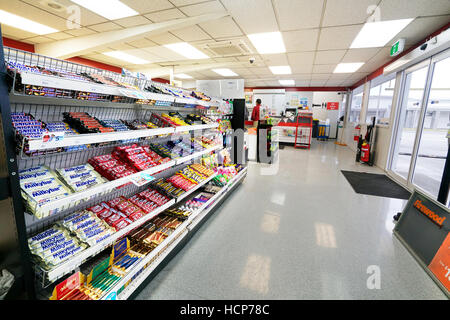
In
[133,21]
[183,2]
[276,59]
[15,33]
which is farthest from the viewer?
[276,59]

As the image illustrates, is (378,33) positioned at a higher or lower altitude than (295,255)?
higher

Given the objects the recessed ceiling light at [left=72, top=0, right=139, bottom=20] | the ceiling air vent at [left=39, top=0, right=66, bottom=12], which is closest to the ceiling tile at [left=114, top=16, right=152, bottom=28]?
the recessed ceiling light at [left=72, top=0, right=139, bottom=20]

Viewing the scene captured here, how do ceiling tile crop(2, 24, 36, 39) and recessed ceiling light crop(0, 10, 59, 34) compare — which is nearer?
recessed ceiling light crop(0, 10, 59, 34)

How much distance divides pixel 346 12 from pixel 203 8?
8.25ft

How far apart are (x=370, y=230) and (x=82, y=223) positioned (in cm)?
325

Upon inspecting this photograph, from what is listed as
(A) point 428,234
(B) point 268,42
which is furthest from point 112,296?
(B) point 268,42

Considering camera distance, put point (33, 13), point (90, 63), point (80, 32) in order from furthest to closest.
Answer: point (90, 63) < point (80, 32) < point (33, 13)

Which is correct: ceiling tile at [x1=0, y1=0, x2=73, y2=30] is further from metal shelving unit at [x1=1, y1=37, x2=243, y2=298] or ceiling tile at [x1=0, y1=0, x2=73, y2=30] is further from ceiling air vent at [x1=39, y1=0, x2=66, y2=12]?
metal shelving unit at [x1=1, y1=37, x2=243, y2=298]

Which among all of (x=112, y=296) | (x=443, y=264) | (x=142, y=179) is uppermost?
(x=142, y=179)

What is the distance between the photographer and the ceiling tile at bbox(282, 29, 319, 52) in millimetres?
4574

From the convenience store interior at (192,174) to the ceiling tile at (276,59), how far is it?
116 mm

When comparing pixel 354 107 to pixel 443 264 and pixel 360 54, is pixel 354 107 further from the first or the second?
pixel 443 264

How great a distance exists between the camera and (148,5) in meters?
3.69

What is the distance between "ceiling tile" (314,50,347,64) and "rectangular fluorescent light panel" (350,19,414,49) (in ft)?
1.86
